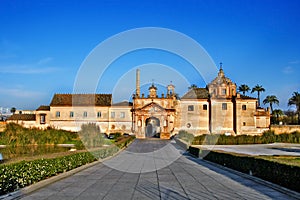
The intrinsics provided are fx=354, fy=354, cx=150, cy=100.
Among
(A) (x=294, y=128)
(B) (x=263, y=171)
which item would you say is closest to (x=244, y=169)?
(B) (x=263, y=171)

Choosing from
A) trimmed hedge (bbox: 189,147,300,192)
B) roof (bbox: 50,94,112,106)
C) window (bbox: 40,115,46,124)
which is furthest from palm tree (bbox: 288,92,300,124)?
trimmed hedge (bbox: 189,147,300,192)

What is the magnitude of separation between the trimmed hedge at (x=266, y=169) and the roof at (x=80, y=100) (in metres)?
54.4

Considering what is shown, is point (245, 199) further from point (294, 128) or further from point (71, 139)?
point (294, 128)

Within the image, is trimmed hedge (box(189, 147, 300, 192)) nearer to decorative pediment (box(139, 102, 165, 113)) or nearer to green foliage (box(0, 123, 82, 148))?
green foliage (box(0, 123, 82, 148))

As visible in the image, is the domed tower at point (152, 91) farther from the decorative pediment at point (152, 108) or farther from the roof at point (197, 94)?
the roof at point (197, 94)

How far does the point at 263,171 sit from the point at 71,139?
32276mm

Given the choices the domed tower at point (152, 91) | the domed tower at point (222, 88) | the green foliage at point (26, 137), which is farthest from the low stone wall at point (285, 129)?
the green foliage at point (26, 137)

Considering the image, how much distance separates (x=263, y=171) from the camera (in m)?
14.1

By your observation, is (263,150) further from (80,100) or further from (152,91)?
(80,100)

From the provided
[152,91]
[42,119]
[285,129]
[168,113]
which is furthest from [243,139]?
[42,119]

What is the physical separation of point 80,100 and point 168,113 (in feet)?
62.4

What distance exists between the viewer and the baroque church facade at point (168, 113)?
224 feet

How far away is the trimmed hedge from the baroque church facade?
1906 inches

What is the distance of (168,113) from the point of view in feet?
226
